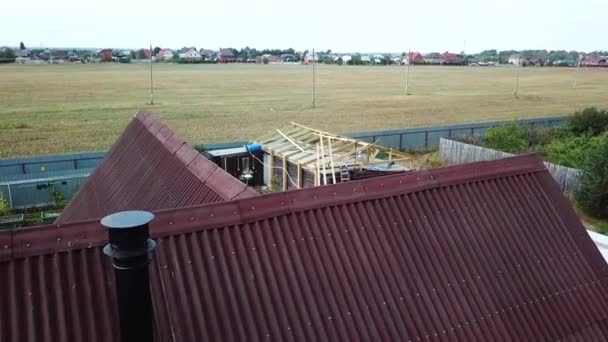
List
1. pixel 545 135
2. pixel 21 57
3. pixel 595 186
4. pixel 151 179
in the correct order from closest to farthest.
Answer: pixel 151 179 → pixel 595 186 → pixel 545 135 → pixel 21 57

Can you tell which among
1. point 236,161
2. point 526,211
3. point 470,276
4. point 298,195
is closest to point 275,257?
point 298,195

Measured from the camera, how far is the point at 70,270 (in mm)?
3986

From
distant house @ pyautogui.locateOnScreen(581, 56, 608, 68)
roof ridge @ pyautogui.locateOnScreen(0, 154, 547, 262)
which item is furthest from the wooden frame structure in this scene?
distant house @ pyautogui.locateOnScreen(581, 56, 608, 68)

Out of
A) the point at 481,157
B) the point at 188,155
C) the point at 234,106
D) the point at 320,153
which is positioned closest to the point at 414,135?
the point at 481,157

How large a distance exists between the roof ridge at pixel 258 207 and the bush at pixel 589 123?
26893 millimetres

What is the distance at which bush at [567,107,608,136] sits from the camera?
97.1ft

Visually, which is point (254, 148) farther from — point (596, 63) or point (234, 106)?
point (596, 63)

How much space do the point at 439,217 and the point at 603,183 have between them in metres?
15.4

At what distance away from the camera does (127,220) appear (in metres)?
3.24

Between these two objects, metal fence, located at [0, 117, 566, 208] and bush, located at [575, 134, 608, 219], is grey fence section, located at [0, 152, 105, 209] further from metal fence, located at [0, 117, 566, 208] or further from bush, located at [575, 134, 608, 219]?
bush, located at [575, 134, 608, 219]

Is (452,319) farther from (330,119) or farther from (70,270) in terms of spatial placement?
(330,119)

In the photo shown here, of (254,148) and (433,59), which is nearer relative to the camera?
(254,148)

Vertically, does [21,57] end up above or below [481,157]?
above

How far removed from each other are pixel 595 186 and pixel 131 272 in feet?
62.0
